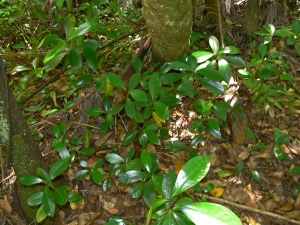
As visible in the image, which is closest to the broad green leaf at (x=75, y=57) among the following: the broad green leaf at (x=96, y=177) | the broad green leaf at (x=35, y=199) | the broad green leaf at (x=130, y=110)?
the broad green leaf at (x=130, y=110)

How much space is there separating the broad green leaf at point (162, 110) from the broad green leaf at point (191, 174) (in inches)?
27.0

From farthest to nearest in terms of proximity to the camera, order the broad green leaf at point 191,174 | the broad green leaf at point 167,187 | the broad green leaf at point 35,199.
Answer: the broad green leaf at point 35,199 → the broad green leaf at point 167,187 → the broad green leaf at point 191,174

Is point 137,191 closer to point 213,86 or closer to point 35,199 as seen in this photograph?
point 35,199

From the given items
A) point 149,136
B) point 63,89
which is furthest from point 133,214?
point 63,89

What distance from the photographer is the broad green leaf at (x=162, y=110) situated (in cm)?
192

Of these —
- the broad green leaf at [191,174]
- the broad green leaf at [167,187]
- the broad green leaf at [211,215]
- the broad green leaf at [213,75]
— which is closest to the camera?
the broad green leaf at [211,215]

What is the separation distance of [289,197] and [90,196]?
1239 millimetres

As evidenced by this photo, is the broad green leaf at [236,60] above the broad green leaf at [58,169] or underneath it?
above

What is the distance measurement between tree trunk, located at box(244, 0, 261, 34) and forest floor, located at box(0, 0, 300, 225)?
0.68 meters

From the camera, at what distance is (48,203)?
5.60 ft

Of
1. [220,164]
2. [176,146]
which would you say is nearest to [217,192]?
[220,164]

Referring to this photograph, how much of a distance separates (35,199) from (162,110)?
0.82 m

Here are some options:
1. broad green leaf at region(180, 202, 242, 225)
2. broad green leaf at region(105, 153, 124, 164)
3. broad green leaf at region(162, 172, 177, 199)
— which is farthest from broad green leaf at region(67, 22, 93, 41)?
broad green leaf at region(180, 202, 242, 225)

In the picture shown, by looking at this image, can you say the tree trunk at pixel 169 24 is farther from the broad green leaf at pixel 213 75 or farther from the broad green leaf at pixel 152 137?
the broad green leaf at pixel 152 137
